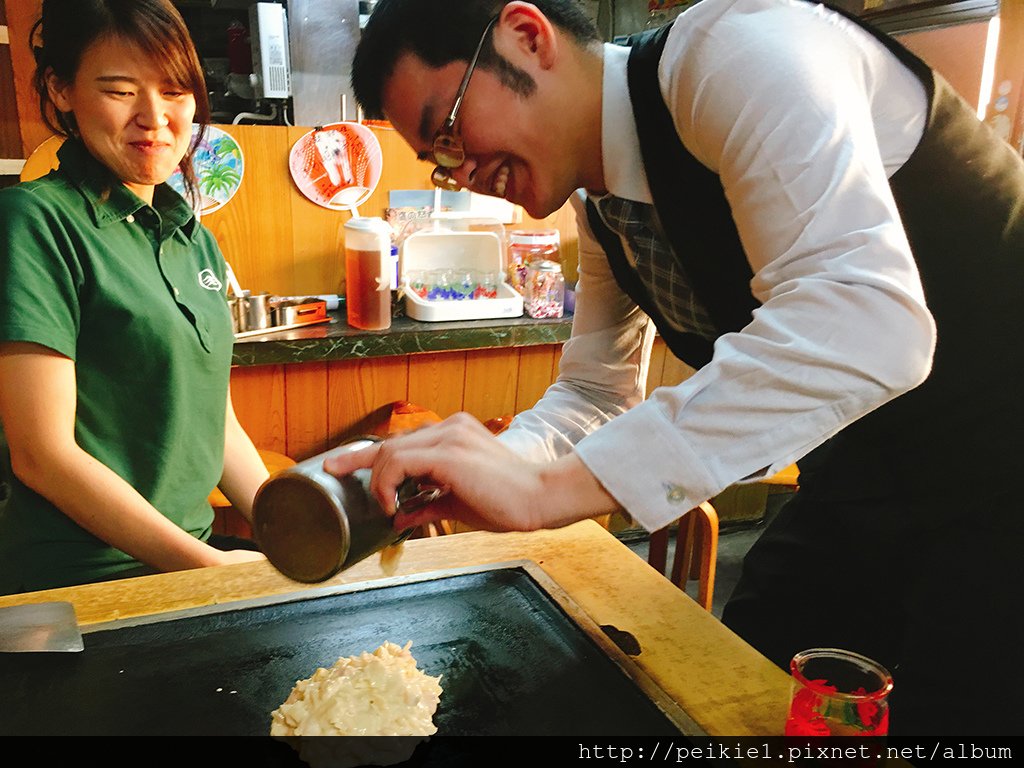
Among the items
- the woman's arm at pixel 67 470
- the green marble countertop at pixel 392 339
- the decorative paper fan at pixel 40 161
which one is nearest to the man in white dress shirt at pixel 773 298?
the woman's arm at pixel 67 470

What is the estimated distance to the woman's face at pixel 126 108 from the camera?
1.57 m

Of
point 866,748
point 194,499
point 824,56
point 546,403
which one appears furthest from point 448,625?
point 824,56

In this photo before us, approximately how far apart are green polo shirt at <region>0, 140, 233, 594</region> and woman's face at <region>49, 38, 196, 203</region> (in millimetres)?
52

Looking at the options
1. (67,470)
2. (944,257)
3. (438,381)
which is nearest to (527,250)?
(438,381)

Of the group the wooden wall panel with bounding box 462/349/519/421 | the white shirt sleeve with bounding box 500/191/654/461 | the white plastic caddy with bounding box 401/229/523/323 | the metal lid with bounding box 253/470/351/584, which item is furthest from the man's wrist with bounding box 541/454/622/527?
the wooden wall panel with bounding box 462/349/519/421

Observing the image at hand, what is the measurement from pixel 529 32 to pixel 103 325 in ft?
3.38

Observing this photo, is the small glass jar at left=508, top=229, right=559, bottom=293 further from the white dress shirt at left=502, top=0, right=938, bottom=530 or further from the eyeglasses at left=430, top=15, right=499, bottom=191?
the white dress shirt at left=502, top=0, right=938, bottom=530

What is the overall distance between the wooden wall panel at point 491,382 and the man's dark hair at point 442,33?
1906mm

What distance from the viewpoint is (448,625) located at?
126 centimetres

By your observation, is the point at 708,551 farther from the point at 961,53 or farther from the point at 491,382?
the point at 961,53

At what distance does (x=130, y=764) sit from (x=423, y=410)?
2.01 meters

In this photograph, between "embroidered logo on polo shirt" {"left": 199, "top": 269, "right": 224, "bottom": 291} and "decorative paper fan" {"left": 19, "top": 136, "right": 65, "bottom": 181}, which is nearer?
"embroidered logo on polo shirt" {"left": 199, "top": 269, "right": 224, "bottom": 291}

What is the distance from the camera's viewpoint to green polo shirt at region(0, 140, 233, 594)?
149 centimetres

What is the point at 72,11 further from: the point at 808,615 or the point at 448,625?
the point at 808,615
